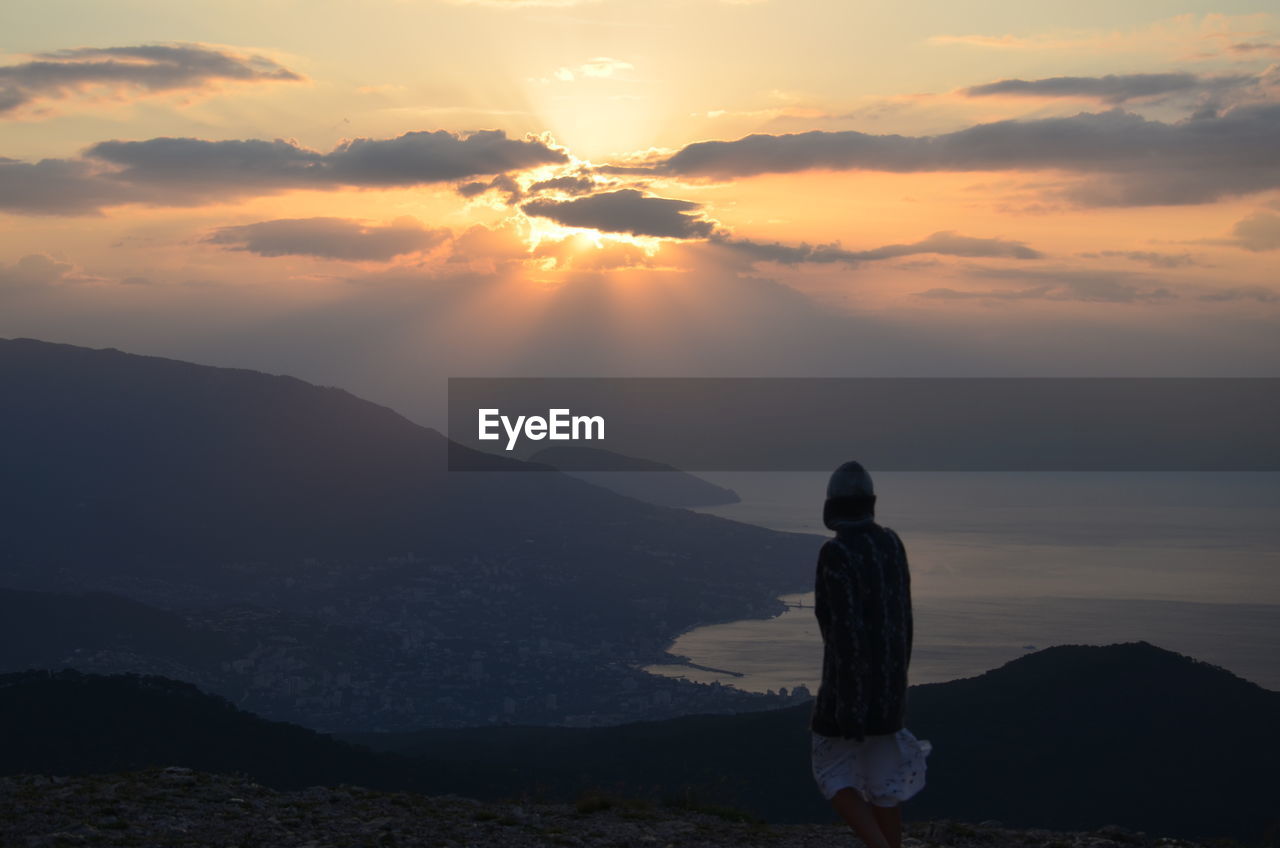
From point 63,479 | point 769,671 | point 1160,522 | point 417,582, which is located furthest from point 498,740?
point 1160,522

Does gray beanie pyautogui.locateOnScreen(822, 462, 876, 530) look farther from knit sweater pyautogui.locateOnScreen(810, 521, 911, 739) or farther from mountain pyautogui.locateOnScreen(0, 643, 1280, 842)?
mountain pyautogui.locateOnScreen(0, 643, 1280, 842)

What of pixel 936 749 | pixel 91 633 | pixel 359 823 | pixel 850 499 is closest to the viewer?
pixel 850 499

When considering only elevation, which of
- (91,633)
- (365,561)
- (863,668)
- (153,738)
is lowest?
(365,561)

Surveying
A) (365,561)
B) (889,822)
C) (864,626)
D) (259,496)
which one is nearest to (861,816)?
(889,822)

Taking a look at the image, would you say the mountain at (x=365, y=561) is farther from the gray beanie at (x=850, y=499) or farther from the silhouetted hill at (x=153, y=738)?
the gray beanie at (x=850, y=499)

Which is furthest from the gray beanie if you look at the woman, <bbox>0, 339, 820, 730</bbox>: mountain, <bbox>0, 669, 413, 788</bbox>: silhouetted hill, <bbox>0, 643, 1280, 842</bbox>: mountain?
<bbox>0, 339, 820, 730</bbox>: mountain

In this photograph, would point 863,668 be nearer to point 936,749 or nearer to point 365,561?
point 936,749

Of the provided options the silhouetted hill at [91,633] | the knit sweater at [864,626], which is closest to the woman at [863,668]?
the knit sweater at [864,626]
